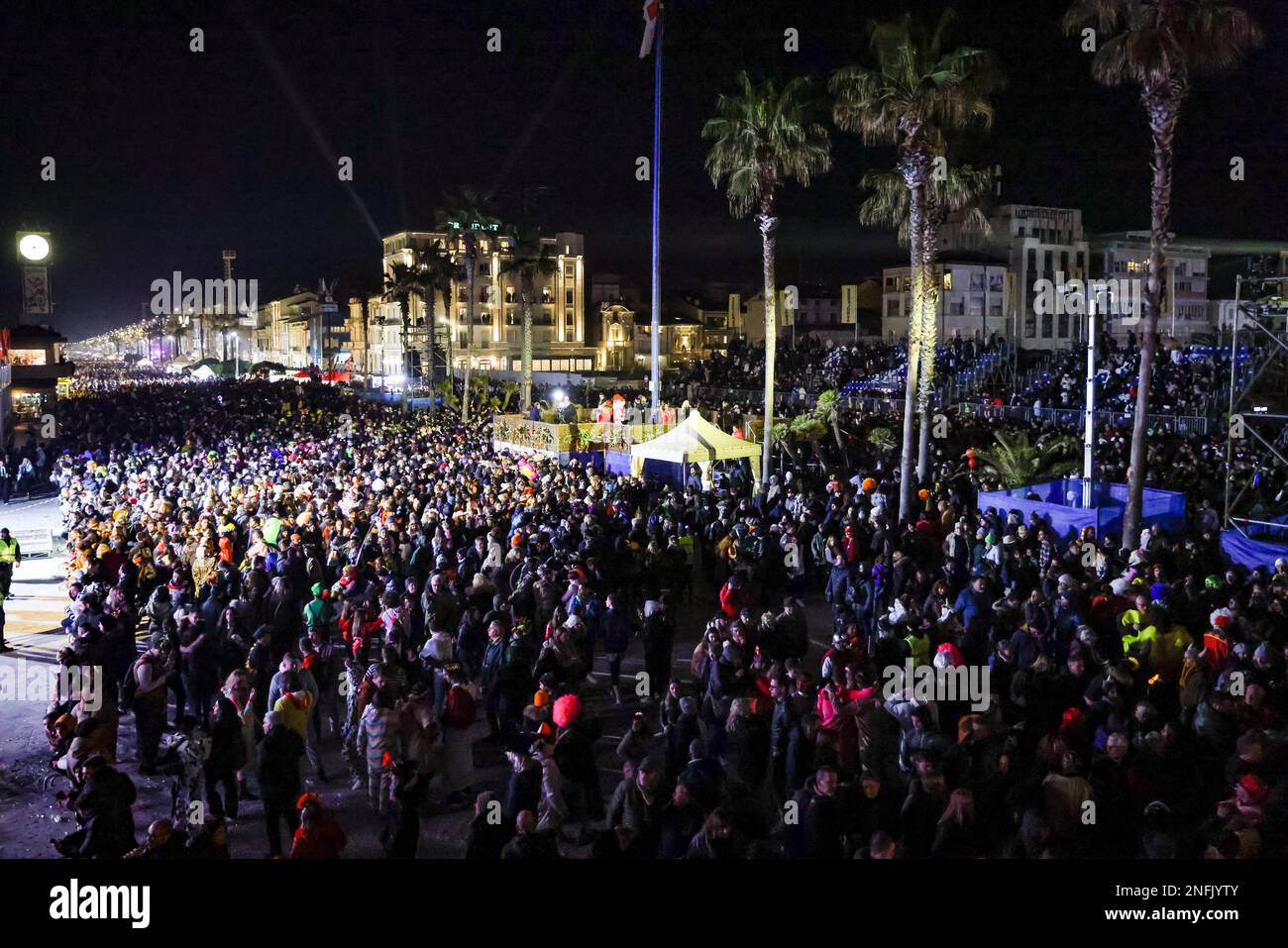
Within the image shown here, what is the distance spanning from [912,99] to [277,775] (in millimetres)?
16207

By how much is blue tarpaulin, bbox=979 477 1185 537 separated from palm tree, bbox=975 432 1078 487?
80 cm

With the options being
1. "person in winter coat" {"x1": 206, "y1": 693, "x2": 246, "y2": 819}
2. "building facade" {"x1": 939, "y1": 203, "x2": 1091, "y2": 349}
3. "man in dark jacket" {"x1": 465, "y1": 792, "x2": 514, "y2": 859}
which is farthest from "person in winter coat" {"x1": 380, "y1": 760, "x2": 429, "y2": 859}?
"building facade" {"x1": 939, "y1": 203, "x2": 1091, "y2": 349}

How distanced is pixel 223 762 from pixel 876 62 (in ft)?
54.6

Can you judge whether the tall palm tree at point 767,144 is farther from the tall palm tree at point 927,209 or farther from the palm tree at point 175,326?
the palm tree at point 175,326

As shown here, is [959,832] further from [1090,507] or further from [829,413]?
[829,413]

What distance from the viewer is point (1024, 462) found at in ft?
63.2

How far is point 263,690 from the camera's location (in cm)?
962

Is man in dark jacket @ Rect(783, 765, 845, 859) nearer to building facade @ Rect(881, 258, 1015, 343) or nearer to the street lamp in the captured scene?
building facade @ Rect(881, 258, 1015, 343)

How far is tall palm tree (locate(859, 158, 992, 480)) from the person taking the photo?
20.0 metres

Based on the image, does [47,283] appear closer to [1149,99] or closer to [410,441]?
[410,441]
